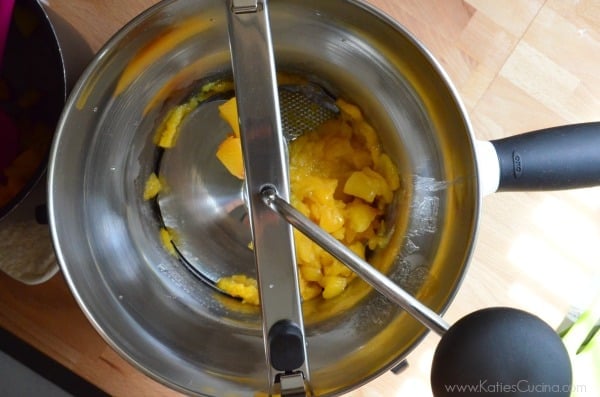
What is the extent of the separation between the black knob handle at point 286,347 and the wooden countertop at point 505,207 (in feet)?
0.70

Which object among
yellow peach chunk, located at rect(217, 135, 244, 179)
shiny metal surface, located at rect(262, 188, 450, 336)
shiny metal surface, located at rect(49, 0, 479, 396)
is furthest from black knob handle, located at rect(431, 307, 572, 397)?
yellow peach chunk, located at rect(217, 135, 244, 179)

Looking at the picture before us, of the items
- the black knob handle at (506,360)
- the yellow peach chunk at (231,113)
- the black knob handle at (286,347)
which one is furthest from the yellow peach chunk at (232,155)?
the black knob handle at (506,360)

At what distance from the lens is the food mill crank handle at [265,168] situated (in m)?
0.46

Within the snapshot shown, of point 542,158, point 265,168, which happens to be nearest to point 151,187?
point 265,168

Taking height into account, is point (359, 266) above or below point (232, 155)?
below

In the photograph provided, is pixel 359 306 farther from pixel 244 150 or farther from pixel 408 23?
pixel 408 23

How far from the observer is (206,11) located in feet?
1.59

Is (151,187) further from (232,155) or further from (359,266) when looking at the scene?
(359,266)

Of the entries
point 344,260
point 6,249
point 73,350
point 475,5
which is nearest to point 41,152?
point 6,249

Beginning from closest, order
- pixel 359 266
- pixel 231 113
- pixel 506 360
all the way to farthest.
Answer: pixel 506 360
pixel 359 266
pixel 231 113

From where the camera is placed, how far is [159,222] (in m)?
0.58

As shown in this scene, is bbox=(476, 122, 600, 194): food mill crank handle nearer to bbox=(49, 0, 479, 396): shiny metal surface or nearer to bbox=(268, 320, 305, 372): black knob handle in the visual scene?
bbox=(49, 0, 479, 396): shiny metal surface

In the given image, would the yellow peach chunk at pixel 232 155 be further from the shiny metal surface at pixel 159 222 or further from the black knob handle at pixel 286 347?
the black knob handle at pixel 286 347

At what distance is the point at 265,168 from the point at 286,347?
0.44 feet
